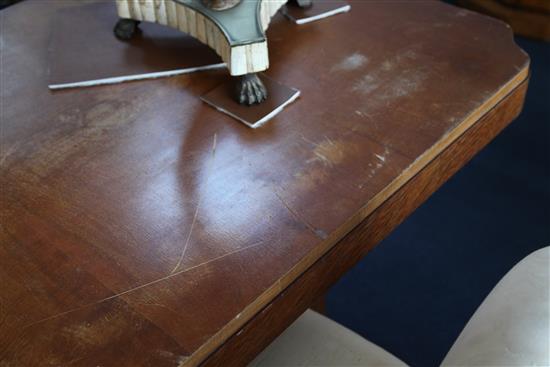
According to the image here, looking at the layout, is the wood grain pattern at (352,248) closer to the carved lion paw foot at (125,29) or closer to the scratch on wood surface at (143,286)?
the scratch on wood surface at (143,286)

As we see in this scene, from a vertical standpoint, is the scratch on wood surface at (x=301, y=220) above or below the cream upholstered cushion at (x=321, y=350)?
above

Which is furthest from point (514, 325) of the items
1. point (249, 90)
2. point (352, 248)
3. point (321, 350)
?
point (249, 90)

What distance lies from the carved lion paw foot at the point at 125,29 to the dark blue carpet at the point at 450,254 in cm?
83

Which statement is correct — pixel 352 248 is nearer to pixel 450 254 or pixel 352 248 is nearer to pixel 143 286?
pixel 143 286

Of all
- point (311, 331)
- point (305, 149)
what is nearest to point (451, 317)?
point (311, 331)

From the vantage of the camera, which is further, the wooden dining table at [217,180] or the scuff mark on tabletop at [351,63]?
the scuff mark on tabletop at [351,63]

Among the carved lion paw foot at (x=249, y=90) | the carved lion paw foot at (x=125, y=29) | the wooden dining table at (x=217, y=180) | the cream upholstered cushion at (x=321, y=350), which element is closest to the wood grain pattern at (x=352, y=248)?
the wooden dining table at (x=217, y=180)

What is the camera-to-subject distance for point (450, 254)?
5.37 ft

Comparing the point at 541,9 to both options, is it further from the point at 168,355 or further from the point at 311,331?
the point at 168,355

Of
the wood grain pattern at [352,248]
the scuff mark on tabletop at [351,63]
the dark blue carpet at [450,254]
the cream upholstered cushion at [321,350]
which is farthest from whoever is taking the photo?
the dark blue carpet at [450,254]

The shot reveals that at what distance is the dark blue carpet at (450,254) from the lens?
1.50 m

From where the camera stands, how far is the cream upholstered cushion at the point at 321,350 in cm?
89

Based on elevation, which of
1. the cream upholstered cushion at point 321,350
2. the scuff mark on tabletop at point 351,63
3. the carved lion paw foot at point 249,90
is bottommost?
the cream upholstered cushion at point 321,350

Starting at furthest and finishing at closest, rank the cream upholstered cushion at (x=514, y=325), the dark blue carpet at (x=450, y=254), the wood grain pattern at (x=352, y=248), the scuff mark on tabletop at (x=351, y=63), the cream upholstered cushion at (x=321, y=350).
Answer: the dark blue carpet at (x=450, y=254), the scuff mark on tabletop at (x=351, y=63), the cream upholstered cushion at (x=321, y=350), the wood grain pattern at (x=352, y=248), the cream upholstered cushion at (x=514, y=325)
